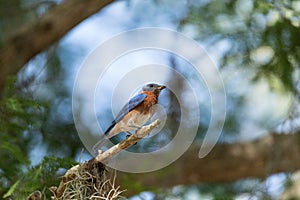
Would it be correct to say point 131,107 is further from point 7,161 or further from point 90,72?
point 7,161

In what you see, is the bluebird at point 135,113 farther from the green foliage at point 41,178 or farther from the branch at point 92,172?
the green foliage at point 41,178

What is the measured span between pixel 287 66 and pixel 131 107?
7.61 feet

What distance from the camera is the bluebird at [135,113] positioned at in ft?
12.1

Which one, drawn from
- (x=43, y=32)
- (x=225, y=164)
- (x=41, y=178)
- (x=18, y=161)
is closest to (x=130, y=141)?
(x=41, y=178)

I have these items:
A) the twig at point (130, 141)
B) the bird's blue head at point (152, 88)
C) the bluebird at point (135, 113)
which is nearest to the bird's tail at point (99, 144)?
the bluebird at point (135, 113)

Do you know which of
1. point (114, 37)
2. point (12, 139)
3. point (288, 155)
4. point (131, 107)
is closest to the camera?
point (131, 107)

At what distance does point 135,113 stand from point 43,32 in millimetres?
2546

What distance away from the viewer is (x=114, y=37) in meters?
5.70

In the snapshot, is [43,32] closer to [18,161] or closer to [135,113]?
[18,161]

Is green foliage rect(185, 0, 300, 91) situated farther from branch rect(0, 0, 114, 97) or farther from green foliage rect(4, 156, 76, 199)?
green foliage rect(4, 156, 76, 199)

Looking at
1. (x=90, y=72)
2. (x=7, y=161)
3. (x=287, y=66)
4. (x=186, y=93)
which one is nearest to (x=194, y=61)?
(x=186, y=93)

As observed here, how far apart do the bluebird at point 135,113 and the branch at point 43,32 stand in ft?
7.36

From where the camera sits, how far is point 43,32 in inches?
241

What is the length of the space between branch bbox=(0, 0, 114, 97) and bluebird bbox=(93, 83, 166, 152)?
224cm
